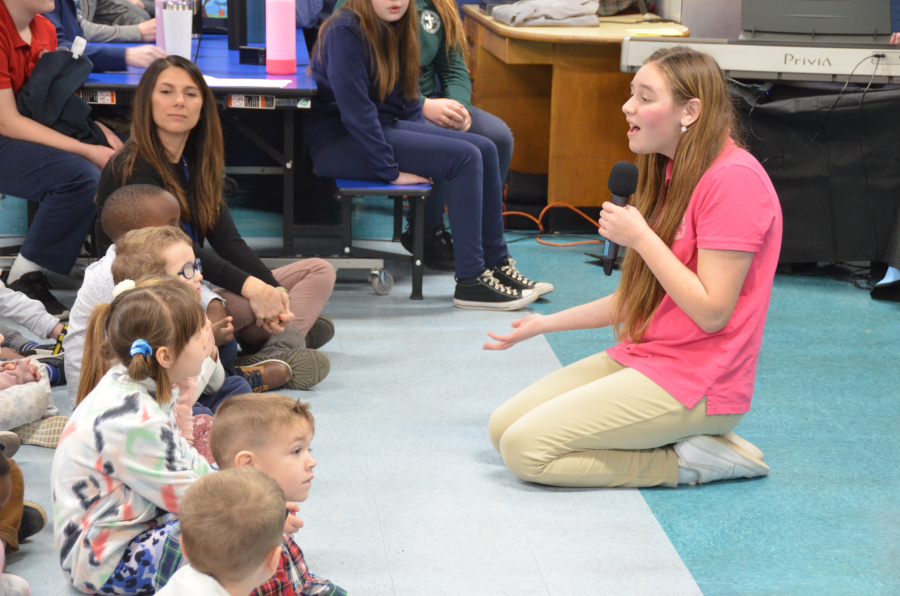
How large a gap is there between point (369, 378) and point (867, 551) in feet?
4.55

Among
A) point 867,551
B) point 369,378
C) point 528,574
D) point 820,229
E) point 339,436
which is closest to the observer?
point 528,574

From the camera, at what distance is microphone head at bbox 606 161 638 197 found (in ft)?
6.80

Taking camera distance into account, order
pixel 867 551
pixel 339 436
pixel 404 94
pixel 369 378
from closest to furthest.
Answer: pixel 867 551
pixel 339 436
pixel 369 378
pixel 404 94

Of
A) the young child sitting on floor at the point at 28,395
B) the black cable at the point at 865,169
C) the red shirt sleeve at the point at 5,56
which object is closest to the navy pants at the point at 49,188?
the red shirt sleeve at the point at 5,56

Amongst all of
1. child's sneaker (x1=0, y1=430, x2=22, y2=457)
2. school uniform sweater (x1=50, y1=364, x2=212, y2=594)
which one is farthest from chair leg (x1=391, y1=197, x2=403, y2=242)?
school uniform sweater (x1=50, y1=364, x2=212, y2=594)

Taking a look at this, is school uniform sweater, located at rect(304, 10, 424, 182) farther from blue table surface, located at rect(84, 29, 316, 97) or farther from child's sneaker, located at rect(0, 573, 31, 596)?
child's sneaker, located at rect(0, 573, 31, 596)

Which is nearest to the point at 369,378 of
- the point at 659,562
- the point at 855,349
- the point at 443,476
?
the point at 443,476

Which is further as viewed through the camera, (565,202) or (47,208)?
(565,202)

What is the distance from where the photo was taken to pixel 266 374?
2.54 meters

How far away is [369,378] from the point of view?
2.71 metres

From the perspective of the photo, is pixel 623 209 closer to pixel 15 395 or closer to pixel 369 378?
pixel 369 378

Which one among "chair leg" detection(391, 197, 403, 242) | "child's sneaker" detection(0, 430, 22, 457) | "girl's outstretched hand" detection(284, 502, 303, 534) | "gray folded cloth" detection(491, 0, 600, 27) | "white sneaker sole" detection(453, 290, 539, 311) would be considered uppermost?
"gray folded cloth" detection(491, 0, 600, 27)

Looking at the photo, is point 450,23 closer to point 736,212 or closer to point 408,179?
point 408,179

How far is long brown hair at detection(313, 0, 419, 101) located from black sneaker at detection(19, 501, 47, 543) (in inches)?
76.9
